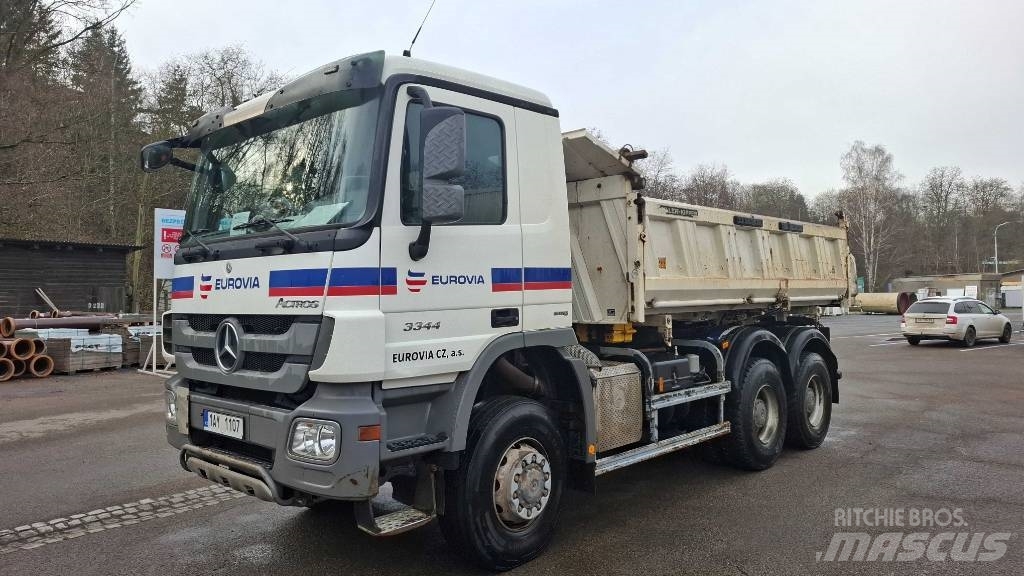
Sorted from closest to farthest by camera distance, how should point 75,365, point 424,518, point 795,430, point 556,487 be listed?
point 424,518 → point 556,487 → point 795,430 → point 75,365

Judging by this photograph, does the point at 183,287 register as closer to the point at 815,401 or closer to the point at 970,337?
the point at 815,401

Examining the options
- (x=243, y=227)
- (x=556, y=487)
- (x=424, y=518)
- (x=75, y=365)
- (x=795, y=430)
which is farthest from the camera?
(x=75, y=365)

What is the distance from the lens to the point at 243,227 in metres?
4.00

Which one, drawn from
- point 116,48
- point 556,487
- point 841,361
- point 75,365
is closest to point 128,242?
point 116,48

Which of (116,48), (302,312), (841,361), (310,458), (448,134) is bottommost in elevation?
(841,361)

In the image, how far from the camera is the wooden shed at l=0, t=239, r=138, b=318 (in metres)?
20.3

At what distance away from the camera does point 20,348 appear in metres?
13.6

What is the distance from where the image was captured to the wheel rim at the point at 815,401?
735cm

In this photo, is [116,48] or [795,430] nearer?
[795,430]

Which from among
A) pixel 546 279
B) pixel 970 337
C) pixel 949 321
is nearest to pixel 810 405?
pixel 546 279

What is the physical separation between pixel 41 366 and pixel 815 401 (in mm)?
14943

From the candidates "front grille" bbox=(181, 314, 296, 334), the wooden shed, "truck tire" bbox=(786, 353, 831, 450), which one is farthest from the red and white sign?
"truck tire" bbox=(786, 353, 831, 450)

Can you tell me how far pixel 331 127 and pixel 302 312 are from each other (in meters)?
1.07

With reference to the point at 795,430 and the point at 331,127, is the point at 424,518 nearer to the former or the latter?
the point at 331,127
